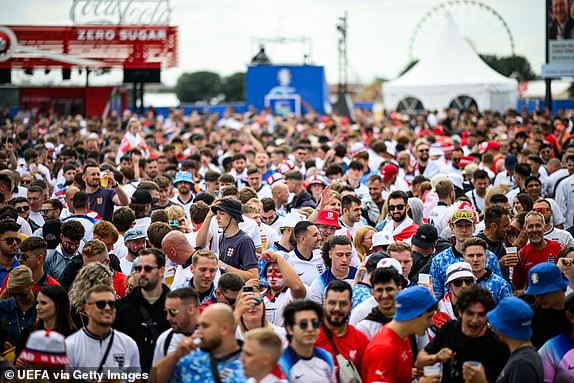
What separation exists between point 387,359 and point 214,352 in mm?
1129

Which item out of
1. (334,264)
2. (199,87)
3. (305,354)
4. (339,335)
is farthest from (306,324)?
(199,87)

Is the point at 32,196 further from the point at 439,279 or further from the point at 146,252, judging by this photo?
the point at 439,279

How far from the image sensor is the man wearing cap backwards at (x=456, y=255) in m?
8.50

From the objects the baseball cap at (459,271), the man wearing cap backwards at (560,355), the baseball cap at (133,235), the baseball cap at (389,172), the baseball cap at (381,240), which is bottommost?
the man wearing cap backwards at (560,355)

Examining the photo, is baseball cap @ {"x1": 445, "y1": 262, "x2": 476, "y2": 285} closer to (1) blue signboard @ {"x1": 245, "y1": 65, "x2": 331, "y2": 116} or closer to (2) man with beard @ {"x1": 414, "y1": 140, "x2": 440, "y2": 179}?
(2) man with beard @ {"x1": 414, "y1": 140, "x2": 440, "y2": 179}

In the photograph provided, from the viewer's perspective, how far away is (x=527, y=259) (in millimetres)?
9531

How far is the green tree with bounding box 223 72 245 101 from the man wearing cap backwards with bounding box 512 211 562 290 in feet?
293

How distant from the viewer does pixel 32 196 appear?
11.7m

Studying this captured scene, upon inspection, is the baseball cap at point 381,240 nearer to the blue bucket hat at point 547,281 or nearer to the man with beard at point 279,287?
the man with beard at point 279,287

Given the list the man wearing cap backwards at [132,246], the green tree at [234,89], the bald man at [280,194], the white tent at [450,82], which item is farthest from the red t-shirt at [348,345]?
the green tree at [234,89]

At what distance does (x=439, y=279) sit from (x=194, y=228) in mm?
2921

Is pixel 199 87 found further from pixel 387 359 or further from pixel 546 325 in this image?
pixel 387 359

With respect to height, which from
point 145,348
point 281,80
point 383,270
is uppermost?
point 281,80

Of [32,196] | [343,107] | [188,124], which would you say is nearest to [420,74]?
[343,107]
